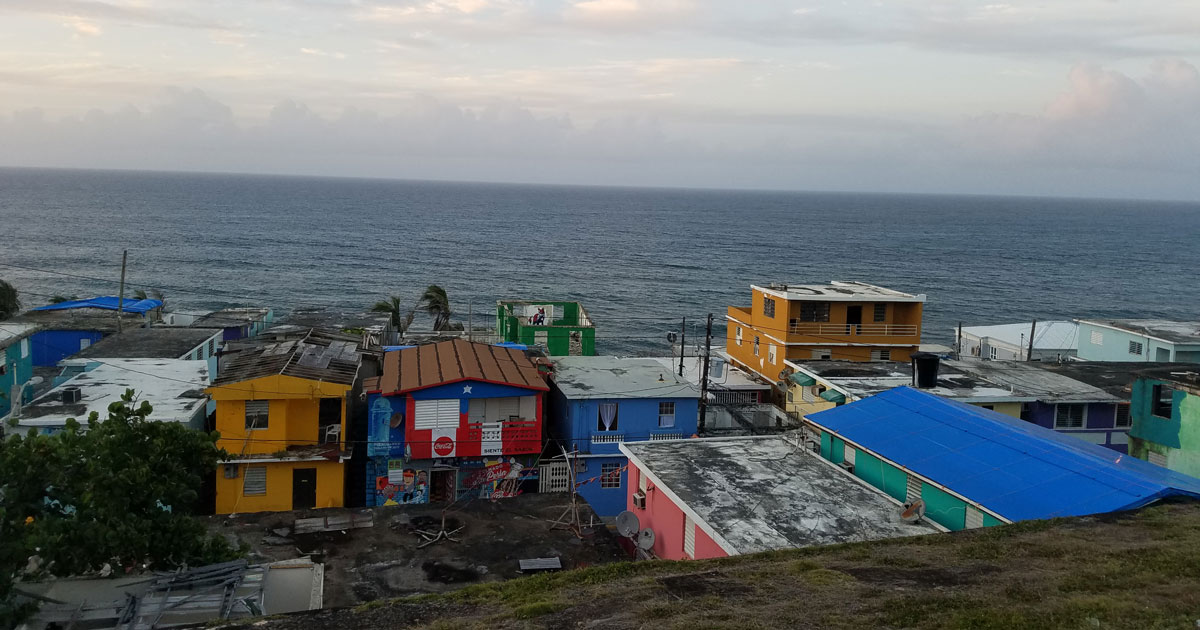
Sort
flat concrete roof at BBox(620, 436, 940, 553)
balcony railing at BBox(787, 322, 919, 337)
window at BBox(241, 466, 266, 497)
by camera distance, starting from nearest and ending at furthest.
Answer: flat concrete roof at BBox(620, 436, 940, 553) < window at BBox(241, 466, 266, 497) < balcony railing at BBox(787, 322, 919, 337)

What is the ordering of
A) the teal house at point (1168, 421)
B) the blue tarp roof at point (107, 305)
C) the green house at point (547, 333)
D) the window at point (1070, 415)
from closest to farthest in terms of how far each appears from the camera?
the teal house at point (1168, 421) < the window at point (1070, 415) < the green house at point (547, 333) < the blue tarp roof at point (107, 305)

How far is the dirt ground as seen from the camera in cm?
2017

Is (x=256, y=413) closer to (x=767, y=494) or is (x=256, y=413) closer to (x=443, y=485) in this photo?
(x=443, y=485)

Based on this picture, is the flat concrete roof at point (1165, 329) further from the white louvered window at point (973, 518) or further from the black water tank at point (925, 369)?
the white louvered window at point (973, 518)

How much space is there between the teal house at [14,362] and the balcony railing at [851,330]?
3437 centimetres

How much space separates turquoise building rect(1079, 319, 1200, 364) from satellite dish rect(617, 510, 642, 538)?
33.3m

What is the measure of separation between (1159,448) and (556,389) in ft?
68.9

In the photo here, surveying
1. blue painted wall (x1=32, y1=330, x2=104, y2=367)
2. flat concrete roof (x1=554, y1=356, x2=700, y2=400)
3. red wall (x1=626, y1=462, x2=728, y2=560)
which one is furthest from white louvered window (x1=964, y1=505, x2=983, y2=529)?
blue painted wall (x1=32, y1=330, x2=104, y2=367)

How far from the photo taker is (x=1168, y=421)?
87.5 ft

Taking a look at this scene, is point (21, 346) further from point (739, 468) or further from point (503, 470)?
point (739, 468)

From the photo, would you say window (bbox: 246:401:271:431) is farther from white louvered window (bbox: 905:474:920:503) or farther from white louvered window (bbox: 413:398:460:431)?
white louvered window (bbox: 905:474:920:503)

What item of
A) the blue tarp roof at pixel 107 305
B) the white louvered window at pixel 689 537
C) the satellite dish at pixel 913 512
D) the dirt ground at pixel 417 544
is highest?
the satellite dish at pixel 913 512

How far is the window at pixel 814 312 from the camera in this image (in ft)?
151

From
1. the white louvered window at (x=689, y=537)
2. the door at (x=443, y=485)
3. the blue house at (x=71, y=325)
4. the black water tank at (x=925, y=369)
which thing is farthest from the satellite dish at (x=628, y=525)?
the blue house at (x=71, y=325)
